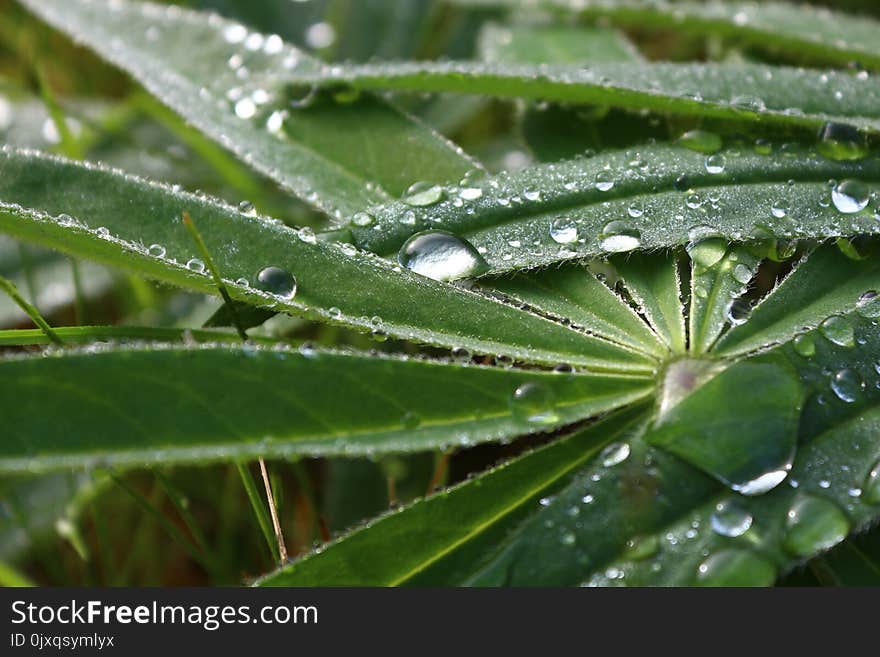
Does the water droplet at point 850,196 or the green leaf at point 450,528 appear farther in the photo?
the water droplet at point 850,196

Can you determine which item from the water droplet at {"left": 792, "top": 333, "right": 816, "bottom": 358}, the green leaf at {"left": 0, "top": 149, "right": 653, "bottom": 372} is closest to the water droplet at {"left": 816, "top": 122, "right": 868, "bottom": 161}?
the water droplet at {"left": 792, "top": 333, "right": 816, "bottom": 358}

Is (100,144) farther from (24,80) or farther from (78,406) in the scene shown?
(78,406)

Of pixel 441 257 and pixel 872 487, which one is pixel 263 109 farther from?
pixel 872 487

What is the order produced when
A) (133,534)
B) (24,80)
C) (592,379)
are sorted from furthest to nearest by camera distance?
(24,80) < (133,534) < (592,379)

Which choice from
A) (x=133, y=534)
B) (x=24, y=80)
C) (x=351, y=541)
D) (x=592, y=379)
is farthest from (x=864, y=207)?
(x=24, y=80)

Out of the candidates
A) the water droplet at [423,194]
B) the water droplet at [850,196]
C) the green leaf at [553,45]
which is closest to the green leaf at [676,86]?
the water droplet at [850,196]

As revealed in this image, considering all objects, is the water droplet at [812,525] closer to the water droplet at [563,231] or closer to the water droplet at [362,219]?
the water droplet at [563,231]
